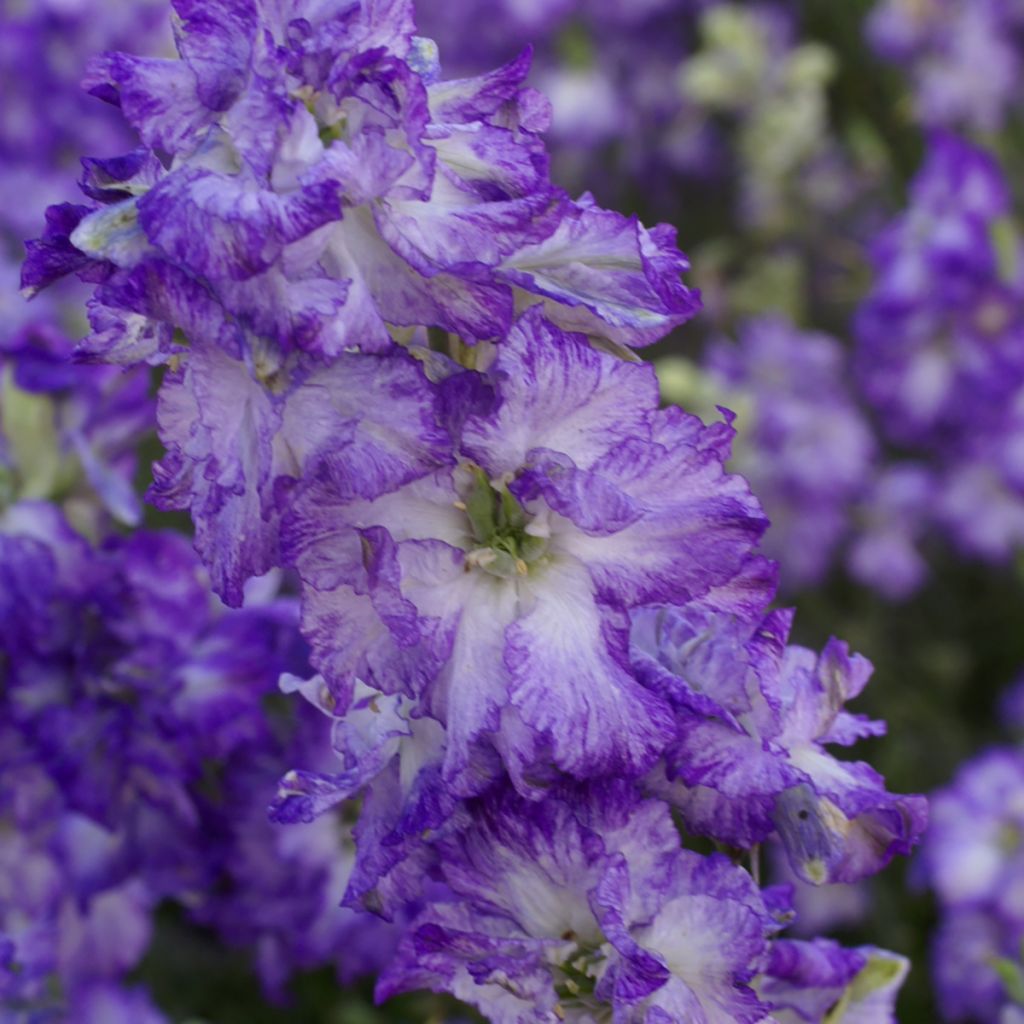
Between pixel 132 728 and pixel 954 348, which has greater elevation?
pixel 132 728

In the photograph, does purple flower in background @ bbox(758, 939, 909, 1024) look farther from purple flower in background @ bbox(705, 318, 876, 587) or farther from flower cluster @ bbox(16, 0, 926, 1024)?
purple flower in background @ bbox(705, 318, 876, 587)

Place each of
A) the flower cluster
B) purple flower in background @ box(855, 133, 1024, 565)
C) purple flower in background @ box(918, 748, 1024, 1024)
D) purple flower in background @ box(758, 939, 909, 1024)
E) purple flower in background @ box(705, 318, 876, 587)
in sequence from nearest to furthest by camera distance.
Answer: the flower cluster → purple flower in background @ box(758, 939, 909, 1024) → purple flower in background @ box(918, 748, 1024, 1024) → purple flower in background @ box(855, 133, 1024, 565) → purple flower in background @ box(705, 318, 876, 587)

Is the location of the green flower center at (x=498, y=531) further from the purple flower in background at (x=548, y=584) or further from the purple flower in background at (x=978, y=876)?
the purple flower in background at (x=978, y=876)

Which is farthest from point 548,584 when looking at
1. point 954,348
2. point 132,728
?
point 954,348

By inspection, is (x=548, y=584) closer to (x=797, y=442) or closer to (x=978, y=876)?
(x=978, y=876)

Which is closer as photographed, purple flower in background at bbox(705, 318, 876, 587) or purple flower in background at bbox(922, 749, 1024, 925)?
purple flower in background at bbox(922, 749, 1024, 925)

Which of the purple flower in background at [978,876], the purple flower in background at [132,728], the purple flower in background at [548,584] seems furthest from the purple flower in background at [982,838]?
the purple flower in background at [548,584]

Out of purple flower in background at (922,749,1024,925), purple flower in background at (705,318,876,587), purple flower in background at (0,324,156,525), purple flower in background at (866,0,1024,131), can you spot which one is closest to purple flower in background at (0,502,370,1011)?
purple flower in background at (0,324,156,525)

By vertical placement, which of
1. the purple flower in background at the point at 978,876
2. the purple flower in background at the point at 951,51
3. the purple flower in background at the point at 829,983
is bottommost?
the purple flower in background at the point at 978,876
